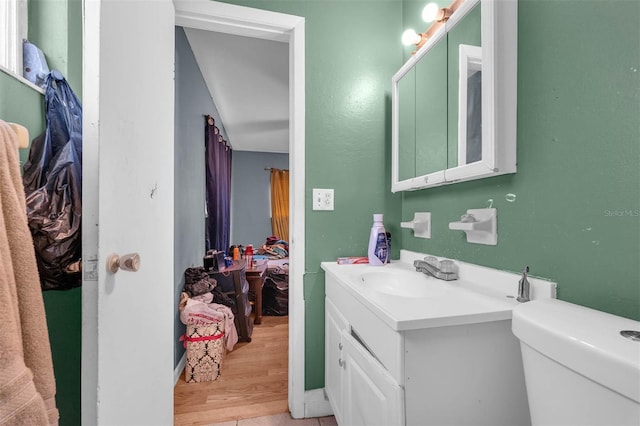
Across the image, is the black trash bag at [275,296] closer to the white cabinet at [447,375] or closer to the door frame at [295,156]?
the door frame at [295,156]

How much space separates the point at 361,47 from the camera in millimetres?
1428

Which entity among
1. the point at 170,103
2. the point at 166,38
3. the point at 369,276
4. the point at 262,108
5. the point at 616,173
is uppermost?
the point at 262,108

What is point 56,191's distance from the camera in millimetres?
731

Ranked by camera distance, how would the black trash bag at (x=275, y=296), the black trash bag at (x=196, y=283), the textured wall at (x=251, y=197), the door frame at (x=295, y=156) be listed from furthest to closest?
the textured wall at (x=251, y=197) → the black trash bag at (x=275, y=296) → the black trash bag at (x=196, y=283) → the door frame at (x=295, y=156)

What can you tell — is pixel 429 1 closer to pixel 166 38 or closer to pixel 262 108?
pixel 166 38

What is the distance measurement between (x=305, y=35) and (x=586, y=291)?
1507 millimetres

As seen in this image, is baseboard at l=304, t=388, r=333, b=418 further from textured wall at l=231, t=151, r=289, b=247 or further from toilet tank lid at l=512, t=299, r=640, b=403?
textured wall at l=231, t=151, r=289, b=247

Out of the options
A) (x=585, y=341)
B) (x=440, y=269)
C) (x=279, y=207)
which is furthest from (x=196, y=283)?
(x=279, y=207)

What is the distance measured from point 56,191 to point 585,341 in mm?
1222

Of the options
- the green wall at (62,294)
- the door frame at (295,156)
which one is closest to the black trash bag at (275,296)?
the door frame at (295,156)

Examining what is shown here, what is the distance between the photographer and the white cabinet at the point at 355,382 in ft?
2.17

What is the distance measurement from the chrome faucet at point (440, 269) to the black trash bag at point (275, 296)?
6.41 feet

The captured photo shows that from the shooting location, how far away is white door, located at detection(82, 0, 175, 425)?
63 centimetres

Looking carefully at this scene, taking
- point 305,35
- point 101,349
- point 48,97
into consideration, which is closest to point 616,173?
point 101,349
